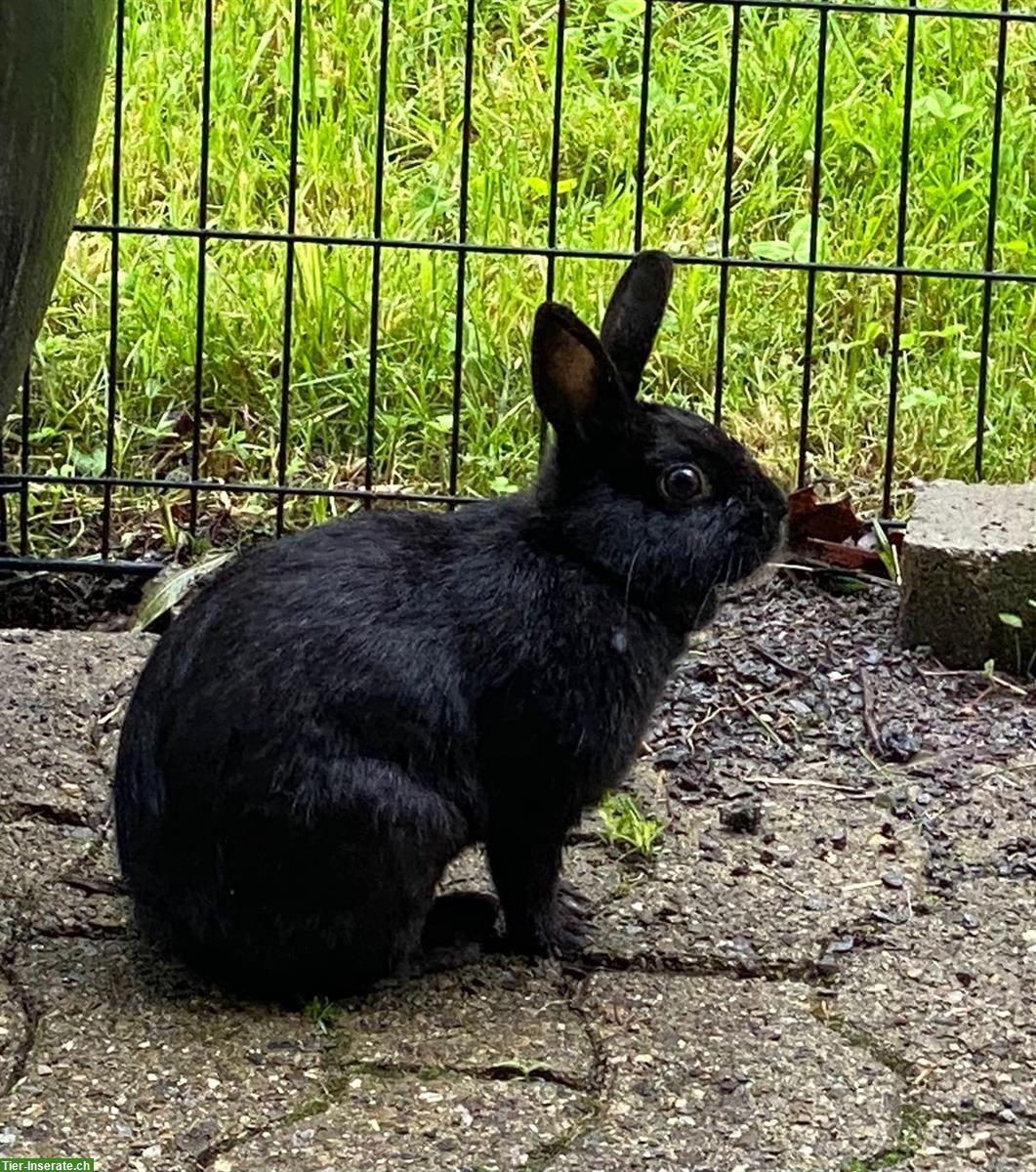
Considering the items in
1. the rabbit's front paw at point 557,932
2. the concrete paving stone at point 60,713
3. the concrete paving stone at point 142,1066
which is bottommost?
the concrete paving stone at point 142,1066

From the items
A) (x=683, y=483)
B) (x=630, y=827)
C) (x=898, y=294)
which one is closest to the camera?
(x=683, y=483)

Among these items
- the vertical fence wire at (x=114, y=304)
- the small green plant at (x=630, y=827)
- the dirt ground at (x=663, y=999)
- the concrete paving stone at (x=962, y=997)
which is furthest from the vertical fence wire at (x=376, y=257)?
the concrete paving stone at (x=962, y=997)

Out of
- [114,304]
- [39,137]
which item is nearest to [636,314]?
[39,137]

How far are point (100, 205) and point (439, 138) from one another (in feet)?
3.42

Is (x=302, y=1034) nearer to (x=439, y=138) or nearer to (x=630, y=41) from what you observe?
(x=439, y=138)

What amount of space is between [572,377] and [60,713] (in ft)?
5.53

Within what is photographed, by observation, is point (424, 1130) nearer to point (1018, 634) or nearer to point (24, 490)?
point (1018, 634)

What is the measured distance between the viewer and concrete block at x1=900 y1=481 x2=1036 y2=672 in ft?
16.6

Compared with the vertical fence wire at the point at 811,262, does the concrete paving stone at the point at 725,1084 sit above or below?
below

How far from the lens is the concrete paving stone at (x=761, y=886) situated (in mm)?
3885

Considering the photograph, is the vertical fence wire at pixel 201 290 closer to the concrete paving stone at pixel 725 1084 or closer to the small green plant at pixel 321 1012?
the small green plant at pixel 321 1012

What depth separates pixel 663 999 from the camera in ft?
12.1

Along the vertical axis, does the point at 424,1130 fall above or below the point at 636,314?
below

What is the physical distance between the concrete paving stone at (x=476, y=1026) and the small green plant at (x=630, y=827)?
0.55 metres
